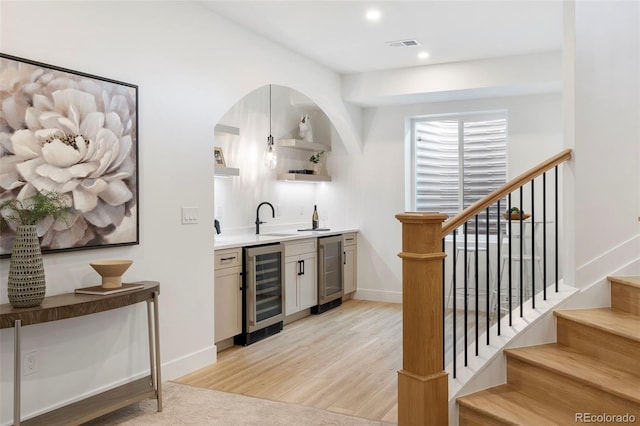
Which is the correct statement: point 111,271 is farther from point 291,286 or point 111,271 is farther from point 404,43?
point 404,43

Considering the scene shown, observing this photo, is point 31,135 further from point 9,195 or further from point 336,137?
point 336,137

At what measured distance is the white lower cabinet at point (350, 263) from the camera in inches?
246

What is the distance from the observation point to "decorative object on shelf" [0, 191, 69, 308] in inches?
97.0

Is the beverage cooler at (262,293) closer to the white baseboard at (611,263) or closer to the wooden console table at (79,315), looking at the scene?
the wooden console table at (79,315)

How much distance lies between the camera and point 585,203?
3.14 m

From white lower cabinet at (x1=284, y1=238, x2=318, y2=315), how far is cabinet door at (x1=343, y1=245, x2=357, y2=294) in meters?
0.76

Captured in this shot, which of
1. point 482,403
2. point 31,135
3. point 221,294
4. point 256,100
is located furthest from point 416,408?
point 256,100

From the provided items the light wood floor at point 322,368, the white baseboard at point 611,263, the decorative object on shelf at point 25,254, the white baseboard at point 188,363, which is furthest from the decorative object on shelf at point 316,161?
the decorative object on shelf at point 25,254

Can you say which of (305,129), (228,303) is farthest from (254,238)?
(305,129)

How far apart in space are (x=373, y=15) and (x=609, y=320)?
2784 millimetres

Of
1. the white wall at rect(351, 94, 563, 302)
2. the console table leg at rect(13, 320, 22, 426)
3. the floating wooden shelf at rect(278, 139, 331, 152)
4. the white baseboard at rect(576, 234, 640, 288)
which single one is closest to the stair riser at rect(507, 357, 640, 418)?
the white baseboard at rect(576, 234, 640, 288)

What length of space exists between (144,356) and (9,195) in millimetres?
1395

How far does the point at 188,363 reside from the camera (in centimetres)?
377

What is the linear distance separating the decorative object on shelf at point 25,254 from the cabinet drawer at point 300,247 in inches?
104
